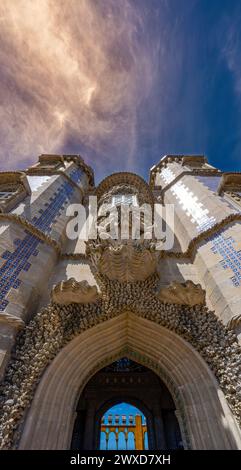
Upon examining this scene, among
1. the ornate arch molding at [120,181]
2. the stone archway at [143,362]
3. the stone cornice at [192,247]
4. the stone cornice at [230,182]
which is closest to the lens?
the stone archway at [143,362]

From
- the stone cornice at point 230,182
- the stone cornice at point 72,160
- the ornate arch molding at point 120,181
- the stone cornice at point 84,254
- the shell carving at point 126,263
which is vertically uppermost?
the stone cornice at point 72,160

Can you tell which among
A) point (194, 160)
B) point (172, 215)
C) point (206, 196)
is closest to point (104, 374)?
point (172, 215)

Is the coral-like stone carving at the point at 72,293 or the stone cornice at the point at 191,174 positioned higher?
the stone cornice at the point at 191,174

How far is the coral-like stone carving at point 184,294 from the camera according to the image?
21.4 ft

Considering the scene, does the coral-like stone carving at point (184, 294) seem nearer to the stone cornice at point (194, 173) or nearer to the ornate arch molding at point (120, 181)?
the ornate arch molding at point (120, 181)

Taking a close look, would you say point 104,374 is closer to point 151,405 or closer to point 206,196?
point 151,405

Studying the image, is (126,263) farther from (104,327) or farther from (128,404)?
(128,404)

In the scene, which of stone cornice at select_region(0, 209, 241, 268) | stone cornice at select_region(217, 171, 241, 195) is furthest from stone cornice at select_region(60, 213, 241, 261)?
stone cornice at select_region(217, 171, 241, 195)

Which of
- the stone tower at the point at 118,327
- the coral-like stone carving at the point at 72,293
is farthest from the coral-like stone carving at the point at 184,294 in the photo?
the coral-like stone carving at the point at 72,293

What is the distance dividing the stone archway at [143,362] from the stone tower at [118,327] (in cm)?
2

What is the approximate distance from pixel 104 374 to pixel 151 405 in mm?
2246

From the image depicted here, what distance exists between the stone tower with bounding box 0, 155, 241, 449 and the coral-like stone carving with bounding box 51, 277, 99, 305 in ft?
0.10

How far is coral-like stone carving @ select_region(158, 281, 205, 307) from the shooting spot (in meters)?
6.51

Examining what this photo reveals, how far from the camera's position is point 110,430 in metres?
10.7
